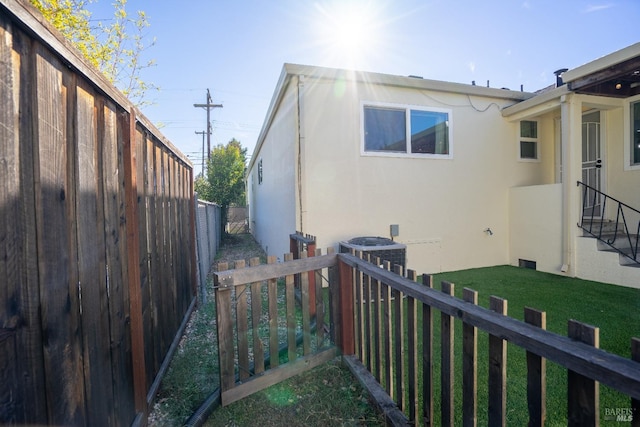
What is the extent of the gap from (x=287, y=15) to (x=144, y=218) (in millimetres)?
4674

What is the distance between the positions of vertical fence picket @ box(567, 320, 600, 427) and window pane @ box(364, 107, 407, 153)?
5.07 m

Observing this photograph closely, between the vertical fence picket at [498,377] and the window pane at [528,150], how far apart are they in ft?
23.7

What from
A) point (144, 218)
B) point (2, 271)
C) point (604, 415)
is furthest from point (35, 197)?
point (604, 415)

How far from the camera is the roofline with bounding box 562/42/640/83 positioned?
441 centimetres

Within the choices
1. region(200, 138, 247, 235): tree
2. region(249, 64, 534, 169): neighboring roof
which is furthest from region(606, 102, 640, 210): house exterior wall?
region(200, 138, 247, 235): tree

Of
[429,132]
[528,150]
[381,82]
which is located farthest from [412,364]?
[528,150]

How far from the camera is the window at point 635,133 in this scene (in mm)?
5793

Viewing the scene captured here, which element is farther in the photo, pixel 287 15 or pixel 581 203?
pixel 581 203

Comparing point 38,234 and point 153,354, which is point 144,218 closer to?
point 153,354

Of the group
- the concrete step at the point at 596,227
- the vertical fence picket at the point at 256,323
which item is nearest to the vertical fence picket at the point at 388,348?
the vertical fence picket at the point at 256,323

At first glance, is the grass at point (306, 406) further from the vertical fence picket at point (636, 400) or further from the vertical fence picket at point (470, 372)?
the vertical fence picket at point (636, 400)

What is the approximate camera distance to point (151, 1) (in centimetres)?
462

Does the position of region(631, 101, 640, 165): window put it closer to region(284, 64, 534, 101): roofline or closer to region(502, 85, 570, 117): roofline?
region(502, 85, 570, 117): roofline

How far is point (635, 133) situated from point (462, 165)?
10.6 feet
